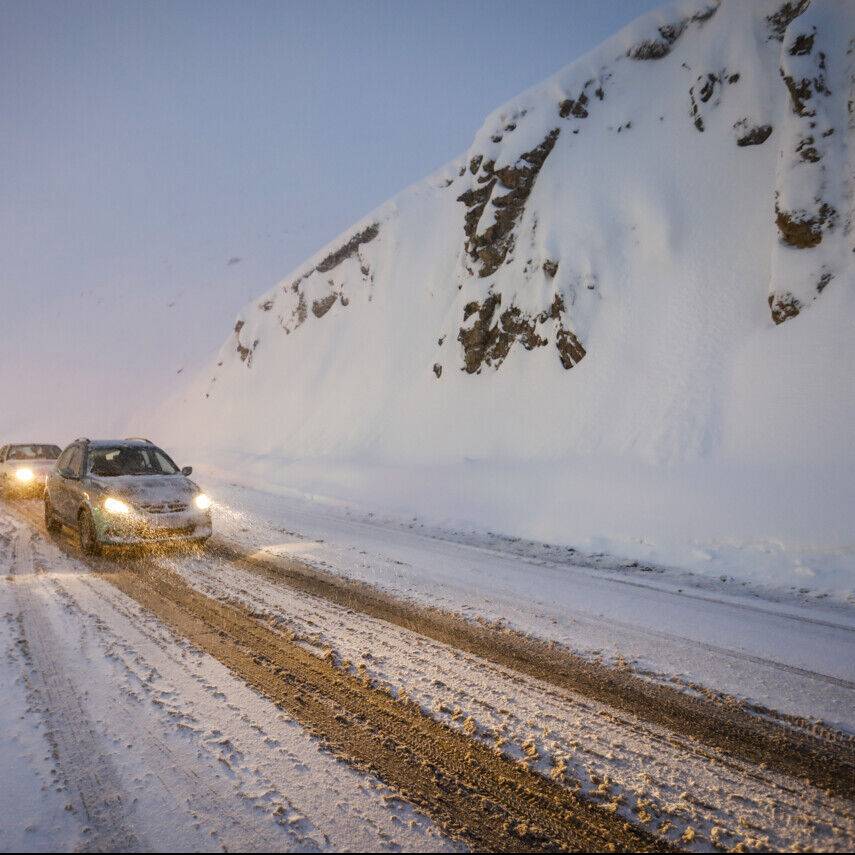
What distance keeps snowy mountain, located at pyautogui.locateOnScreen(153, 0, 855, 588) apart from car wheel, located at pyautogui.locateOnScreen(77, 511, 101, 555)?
658cm

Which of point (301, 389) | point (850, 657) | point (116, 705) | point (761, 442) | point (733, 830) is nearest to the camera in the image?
point (733, 830)

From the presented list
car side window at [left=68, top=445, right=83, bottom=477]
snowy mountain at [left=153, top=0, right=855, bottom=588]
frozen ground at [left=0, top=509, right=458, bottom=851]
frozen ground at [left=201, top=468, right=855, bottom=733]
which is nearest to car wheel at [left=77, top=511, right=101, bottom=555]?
car side window at [left=68, top=445, right=83, bottom=477]

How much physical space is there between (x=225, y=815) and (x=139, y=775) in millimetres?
564

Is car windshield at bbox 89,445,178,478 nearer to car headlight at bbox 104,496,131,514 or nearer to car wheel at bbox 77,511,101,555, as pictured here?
car wheel at bbox 77,511,101,555

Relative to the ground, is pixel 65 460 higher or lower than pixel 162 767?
higher

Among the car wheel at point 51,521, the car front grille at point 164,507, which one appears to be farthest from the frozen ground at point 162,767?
the car wheel at point 51,521

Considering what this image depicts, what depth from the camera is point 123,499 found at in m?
7.17

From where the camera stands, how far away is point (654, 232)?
18297 mm

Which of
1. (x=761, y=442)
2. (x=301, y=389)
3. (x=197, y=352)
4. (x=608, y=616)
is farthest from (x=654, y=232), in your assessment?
(x=197, y=352)

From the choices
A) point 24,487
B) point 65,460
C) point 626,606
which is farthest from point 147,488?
point 24,487

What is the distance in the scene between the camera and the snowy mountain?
34.6 ft

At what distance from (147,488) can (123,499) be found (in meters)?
0.39

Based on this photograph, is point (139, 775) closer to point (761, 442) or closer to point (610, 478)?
point (610, 478)

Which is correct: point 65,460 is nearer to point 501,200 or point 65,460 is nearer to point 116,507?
point 116,507
